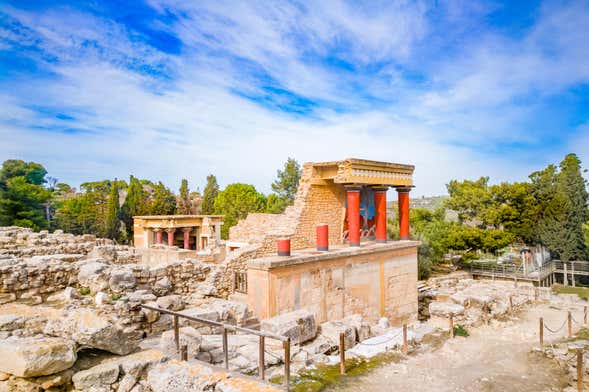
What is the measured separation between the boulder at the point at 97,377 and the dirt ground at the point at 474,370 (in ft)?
10.5

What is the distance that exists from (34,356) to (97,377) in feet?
2.36

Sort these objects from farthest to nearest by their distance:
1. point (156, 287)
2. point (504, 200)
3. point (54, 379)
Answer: point (504, 200) < point (156, 287) < point (54, 379)

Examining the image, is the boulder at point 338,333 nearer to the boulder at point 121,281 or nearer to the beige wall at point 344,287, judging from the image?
the beige wall at point 344,287

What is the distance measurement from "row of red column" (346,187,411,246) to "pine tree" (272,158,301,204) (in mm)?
20474

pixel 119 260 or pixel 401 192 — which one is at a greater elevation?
pixel 401 192

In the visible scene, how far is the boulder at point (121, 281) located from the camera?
7543 mm

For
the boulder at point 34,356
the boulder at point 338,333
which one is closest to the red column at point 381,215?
the boulder at point 338,333

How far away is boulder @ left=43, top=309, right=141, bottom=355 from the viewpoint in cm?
451

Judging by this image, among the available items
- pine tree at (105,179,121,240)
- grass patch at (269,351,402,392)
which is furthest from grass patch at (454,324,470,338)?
pine tree at (105,179,121,240)

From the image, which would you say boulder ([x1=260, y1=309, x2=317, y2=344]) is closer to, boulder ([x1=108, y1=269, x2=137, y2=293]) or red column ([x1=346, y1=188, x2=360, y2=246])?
boulder ([x1=108, y1=269, x2=137, y2=293])

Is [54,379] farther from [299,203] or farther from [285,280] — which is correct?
[299,203]

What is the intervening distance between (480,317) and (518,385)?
20.2 feet

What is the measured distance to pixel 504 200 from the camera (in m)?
31.5

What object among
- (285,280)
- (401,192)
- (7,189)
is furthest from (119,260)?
(7,189)
